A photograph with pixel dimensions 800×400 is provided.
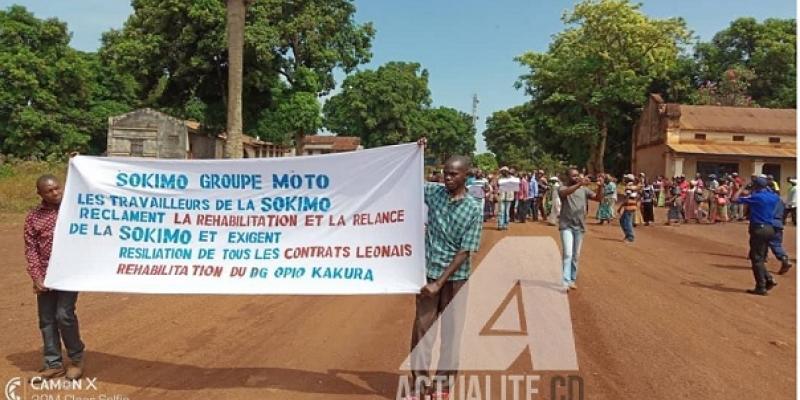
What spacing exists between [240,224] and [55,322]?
166 centimetres

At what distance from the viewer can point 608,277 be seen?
10.0 metres

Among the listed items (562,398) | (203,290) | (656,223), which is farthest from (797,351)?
(656,223)

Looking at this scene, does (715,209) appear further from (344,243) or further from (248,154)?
(248,154)

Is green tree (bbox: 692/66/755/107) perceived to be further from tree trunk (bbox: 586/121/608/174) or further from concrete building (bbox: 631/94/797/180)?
tree trunk (bbox: 586/121/608/174)

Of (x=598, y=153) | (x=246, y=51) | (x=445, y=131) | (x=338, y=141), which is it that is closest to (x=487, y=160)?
(x=445, y=131)

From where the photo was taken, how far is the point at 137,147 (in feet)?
116

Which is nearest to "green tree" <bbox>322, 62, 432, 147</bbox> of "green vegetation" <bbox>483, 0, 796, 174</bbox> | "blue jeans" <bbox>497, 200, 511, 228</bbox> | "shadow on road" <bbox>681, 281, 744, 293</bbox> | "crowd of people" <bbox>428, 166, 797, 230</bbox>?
"green vegetation" <bbox>483, 0, 796, 174</bbox>

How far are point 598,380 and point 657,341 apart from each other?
4.84ft

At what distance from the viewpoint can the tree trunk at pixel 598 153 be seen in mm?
42219

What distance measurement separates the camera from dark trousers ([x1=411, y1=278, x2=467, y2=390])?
4.56 m

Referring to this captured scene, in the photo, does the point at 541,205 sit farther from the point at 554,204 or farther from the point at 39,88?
the point at 39,88

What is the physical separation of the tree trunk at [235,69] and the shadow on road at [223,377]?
1407 cm

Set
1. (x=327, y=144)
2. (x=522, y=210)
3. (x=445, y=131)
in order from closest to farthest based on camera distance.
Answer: (x=522, y=210)
(x=327, y=144)
(x=445, y=131)

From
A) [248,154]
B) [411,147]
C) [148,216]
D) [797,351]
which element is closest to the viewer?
[411,147]
